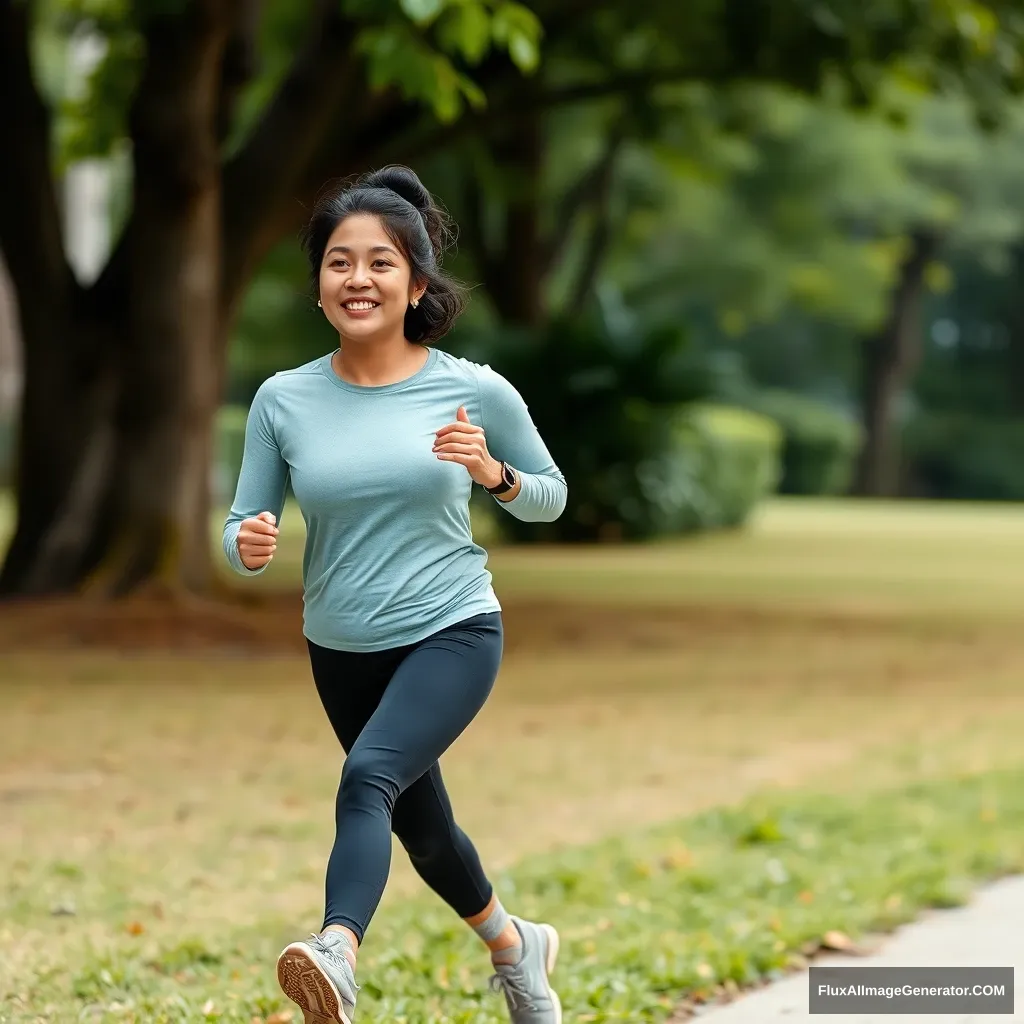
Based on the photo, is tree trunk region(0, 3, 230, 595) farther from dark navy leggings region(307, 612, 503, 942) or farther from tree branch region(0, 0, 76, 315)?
dark navy leggings region(307, 612, 503, 942)

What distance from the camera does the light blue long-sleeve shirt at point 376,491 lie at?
152 inches

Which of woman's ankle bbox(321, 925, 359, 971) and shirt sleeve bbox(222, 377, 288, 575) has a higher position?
shirt sleeve bbox(222, 377, 288, 575)

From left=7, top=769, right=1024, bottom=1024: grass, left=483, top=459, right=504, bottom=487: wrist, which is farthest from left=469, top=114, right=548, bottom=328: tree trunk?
left=483, top=459, right=504, bottom=487: wrist

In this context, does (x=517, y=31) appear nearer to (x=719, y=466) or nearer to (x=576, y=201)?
(x=576, y=201)

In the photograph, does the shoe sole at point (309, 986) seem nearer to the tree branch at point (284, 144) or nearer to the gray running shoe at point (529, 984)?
the gray running shoe at point (529, 984)

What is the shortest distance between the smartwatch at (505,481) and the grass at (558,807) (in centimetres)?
140

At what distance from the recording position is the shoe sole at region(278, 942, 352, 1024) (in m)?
3.43

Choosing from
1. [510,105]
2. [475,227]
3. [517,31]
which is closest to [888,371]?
[475,227]

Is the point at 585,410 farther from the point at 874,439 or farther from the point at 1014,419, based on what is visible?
the point at 1014,419

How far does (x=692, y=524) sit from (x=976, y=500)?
80.1ft

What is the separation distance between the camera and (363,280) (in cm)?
389

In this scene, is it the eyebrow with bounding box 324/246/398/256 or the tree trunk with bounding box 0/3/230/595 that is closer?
the eyebrow with bounding box 324/246/398/256

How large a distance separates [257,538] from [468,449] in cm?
46

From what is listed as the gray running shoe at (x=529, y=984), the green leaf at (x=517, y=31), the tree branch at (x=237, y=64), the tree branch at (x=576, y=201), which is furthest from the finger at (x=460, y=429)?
the tree branch at (x=576, y=201)
